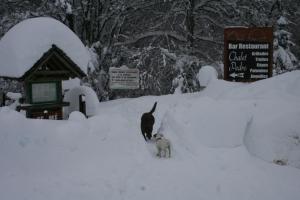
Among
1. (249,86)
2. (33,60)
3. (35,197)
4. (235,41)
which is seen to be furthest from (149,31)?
(35,197)

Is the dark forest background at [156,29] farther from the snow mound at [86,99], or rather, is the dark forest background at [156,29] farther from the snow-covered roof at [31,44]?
the snow-covered roof at [31,44]

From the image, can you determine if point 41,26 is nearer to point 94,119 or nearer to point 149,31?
point 94,119

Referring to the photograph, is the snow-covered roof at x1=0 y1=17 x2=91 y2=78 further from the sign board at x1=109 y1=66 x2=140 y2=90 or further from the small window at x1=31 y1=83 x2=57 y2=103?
the sign board at x1=109 y1=66 x2=140 y2=90

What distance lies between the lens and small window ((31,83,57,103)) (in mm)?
9422

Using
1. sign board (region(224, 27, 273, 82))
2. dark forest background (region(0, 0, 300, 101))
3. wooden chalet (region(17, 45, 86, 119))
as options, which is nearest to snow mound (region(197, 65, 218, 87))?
sign board (region(224, 27, 273, 82))

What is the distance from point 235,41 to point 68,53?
5.43 metres

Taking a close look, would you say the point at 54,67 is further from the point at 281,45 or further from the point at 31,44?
the point at 281,45

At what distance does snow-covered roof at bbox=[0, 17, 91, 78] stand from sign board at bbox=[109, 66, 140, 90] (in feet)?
17.6

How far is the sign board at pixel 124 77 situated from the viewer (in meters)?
15.2

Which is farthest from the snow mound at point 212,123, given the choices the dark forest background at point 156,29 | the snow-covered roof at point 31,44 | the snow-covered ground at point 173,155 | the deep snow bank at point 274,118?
the dark forest background at point 156,29

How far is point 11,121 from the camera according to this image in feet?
23.9

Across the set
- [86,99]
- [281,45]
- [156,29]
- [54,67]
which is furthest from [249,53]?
[156,29]

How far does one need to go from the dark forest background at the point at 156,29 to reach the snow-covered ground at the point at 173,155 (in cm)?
800

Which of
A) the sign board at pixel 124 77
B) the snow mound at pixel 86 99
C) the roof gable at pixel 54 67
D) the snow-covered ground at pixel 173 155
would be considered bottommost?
the snow-covered ground at pixel 173 155
